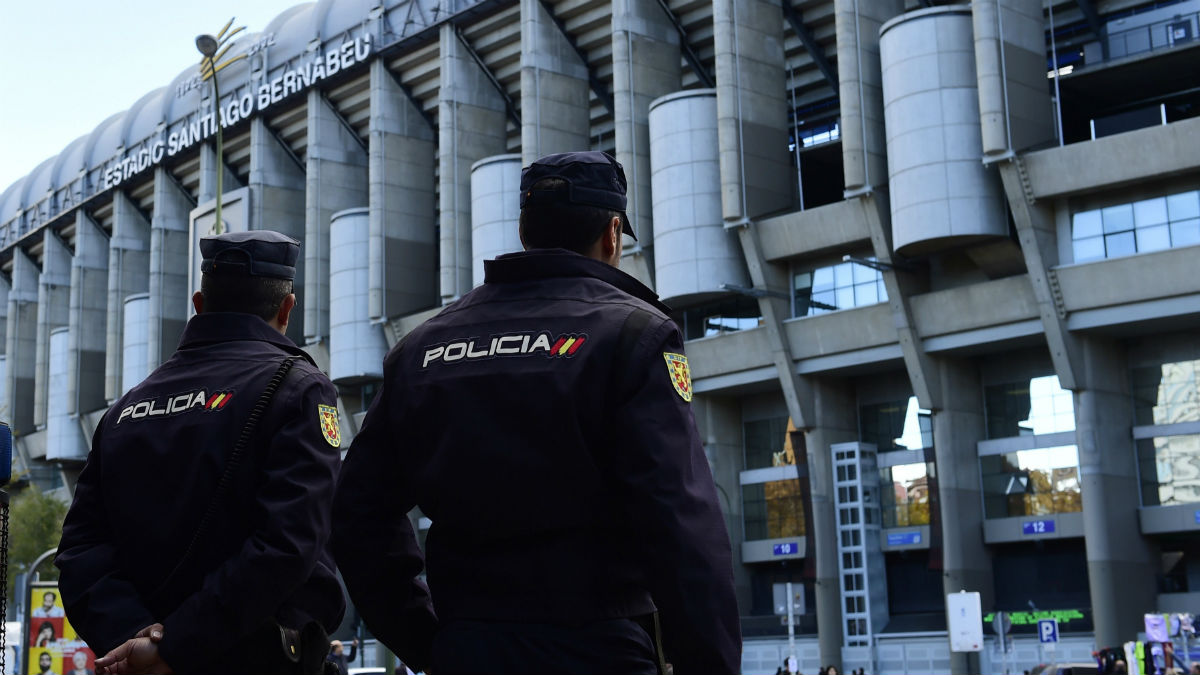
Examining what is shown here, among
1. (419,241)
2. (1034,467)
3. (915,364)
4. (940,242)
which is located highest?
(419,241)

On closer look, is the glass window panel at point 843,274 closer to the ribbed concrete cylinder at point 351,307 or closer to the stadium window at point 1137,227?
the stadium window at point 1137,227

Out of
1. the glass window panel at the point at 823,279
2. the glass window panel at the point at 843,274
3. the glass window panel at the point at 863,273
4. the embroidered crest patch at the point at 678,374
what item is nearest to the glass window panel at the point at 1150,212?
the glass window panel at the point at 863,273

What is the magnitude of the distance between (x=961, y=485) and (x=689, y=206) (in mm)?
12401

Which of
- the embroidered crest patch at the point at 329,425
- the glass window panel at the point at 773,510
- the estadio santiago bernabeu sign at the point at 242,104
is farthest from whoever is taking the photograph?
the estadio santiago bernabeu sign at the point at 242,104

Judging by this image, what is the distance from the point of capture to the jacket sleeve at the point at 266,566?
→ 14.1 ft

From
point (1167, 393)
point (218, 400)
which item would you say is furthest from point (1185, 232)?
point (218, 400)

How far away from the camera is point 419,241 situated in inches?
2334

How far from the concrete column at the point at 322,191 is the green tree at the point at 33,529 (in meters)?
15.1

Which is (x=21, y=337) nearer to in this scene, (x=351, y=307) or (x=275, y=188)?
(x=275, y=188)

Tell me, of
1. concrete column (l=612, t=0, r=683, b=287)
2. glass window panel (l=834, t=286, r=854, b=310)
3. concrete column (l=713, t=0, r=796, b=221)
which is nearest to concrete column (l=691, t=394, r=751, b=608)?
concrete column (l=612, t=0, r=683, b=287)

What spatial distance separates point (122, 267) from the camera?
76062mm

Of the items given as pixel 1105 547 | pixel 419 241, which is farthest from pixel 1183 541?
pixel 419 241

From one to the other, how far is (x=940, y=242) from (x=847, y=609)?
41.3ft

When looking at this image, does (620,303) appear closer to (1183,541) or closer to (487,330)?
(487,330)
